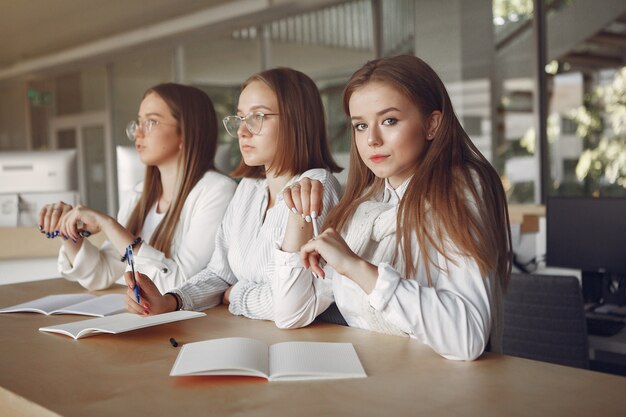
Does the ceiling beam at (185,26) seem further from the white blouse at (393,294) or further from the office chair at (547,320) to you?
the white blouse at (393,294)

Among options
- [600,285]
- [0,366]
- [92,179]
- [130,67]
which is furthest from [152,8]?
[0,366]

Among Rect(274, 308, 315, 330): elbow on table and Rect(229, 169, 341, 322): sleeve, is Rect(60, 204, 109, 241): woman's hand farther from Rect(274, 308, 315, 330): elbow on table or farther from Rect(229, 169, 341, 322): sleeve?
Rect(274, 308, 315, 330): elbow on table

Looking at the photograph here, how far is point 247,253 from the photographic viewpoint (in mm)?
1993

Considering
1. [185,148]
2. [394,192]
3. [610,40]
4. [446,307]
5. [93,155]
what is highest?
[610,40]

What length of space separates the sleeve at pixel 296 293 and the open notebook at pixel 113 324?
0.65 feet

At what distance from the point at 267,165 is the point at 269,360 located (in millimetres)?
867

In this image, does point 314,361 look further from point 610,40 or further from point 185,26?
point 185,26

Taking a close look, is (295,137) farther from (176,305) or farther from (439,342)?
(439,342)

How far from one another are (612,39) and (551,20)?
0.49m

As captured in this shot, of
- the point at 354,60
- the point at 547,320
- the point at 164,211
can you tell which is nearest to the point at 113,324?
the point at 164,211

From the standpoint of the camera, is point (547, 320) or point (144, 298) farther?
point (547, 320)

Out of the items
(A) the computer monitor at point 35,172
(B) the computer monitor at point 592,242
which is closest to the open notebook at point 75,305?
(A) the computer monitor at point 35,172

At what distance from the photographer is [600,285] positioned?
2994 mm

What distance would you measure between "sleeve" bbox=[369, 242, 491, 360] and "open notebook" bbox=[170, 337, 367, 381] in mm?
126
